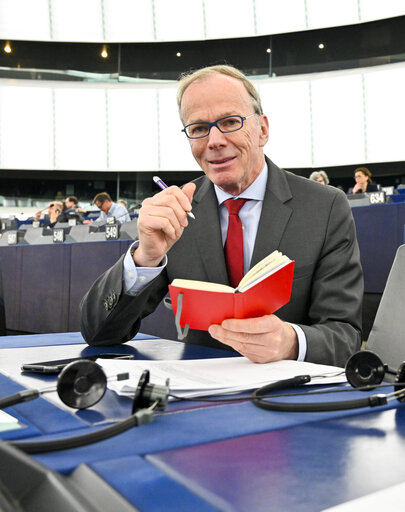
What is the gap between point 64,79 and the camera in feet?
42.5

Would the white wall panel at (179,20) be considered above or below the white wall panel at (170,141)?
above

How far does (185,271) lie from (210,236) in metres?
0.12

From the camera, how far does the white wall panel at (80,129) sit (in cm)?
1280

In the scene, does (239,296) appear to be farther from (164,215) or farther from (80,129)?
(80,129)

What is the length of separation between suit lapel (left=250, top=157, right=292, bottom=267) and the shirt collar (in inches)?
0.7

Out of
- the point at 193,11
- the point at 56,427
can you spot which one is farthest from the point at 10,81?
the point at 56,427

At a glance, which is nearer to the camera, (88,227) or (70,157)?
(88,227)

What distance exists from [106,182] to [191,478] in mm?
13119

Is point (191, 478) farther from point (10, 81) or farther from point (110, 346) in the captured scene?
point (10, 81)

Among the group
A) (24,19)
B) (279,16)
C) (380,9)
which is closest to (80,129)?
(24,19)

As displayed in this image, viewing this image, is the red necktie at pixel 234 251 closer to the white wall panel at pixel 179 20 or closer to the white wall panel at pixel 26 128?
the white wall panel at pixel 179 20

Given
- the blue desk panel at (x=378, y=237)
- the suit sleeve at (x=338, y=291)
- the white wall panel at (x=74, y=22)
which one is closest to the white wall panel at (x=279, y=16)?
the white wall panel at (x=74, y=22)

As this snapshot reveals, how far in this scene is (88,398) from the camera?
26.2 inches

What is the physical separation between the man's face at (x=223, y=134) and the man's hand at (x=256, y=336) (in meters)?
0.59
